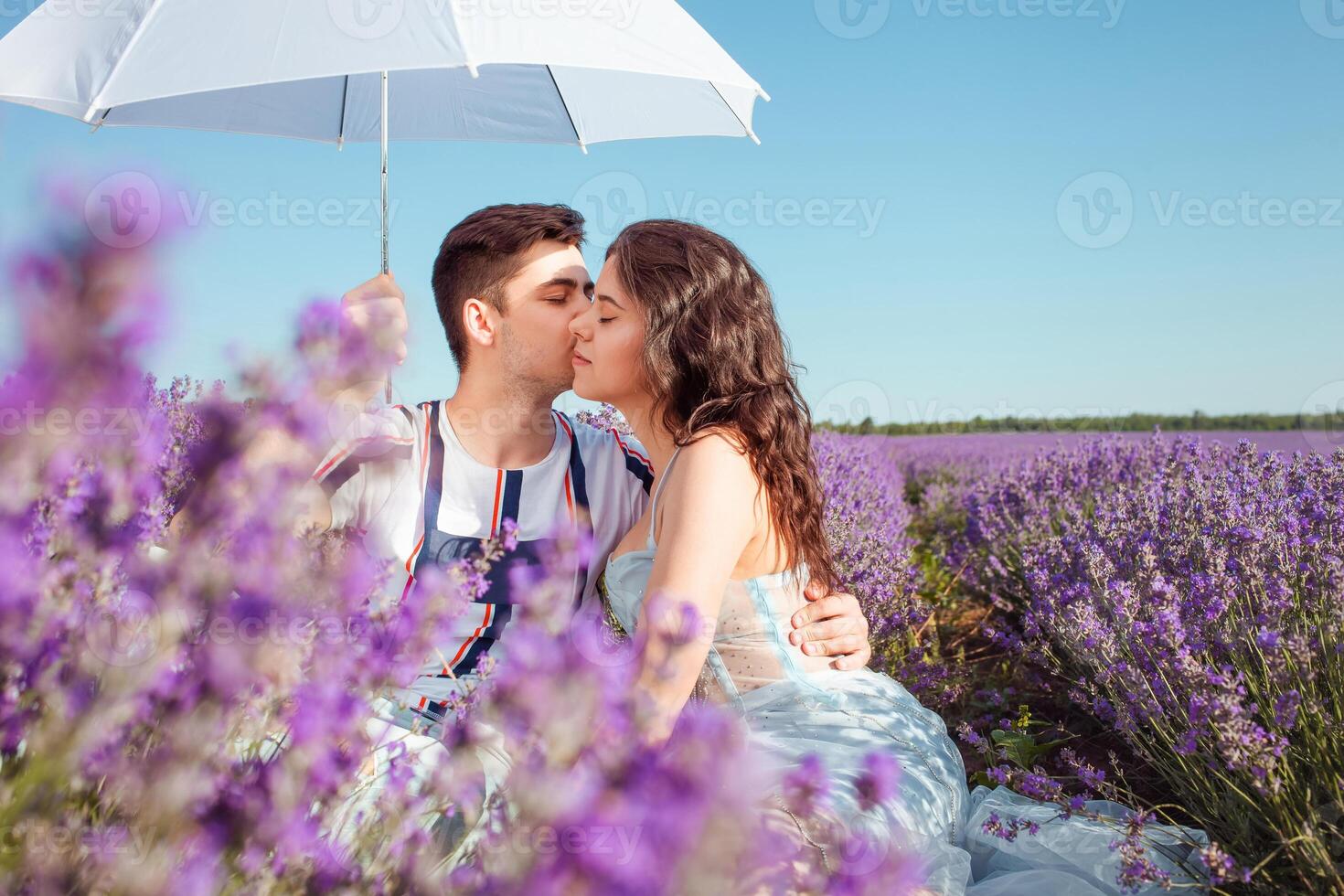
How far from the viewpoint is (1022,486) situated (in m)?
4.80

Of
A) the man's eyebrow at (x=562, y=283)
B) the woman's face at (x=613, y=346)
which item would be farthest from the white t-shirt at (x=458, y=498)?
the man's eyebrow at (x=562, y=283)

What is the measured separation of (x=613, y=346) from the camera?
244cm

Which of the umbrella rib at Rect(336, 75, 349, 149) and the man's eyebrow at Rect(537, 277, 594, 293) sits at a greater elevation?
the umbrella rib at Rect(336, 75, 349, 149)

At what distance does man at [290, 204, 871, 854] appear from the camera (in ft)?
8.02

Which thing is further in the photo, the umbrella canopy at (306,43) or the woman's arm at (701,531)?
the umbrella canopy at (306,43)

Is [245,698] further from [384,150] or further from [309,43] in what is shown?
[384,150]

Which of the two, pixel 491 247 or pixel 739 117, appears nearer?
pixel 491 247

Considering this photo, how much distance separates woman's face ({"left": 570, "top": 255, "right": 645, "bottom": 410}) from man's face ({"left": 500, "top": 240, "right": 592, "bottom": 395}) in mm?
225

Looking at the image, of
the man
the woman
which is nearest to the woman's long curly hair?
the woman
